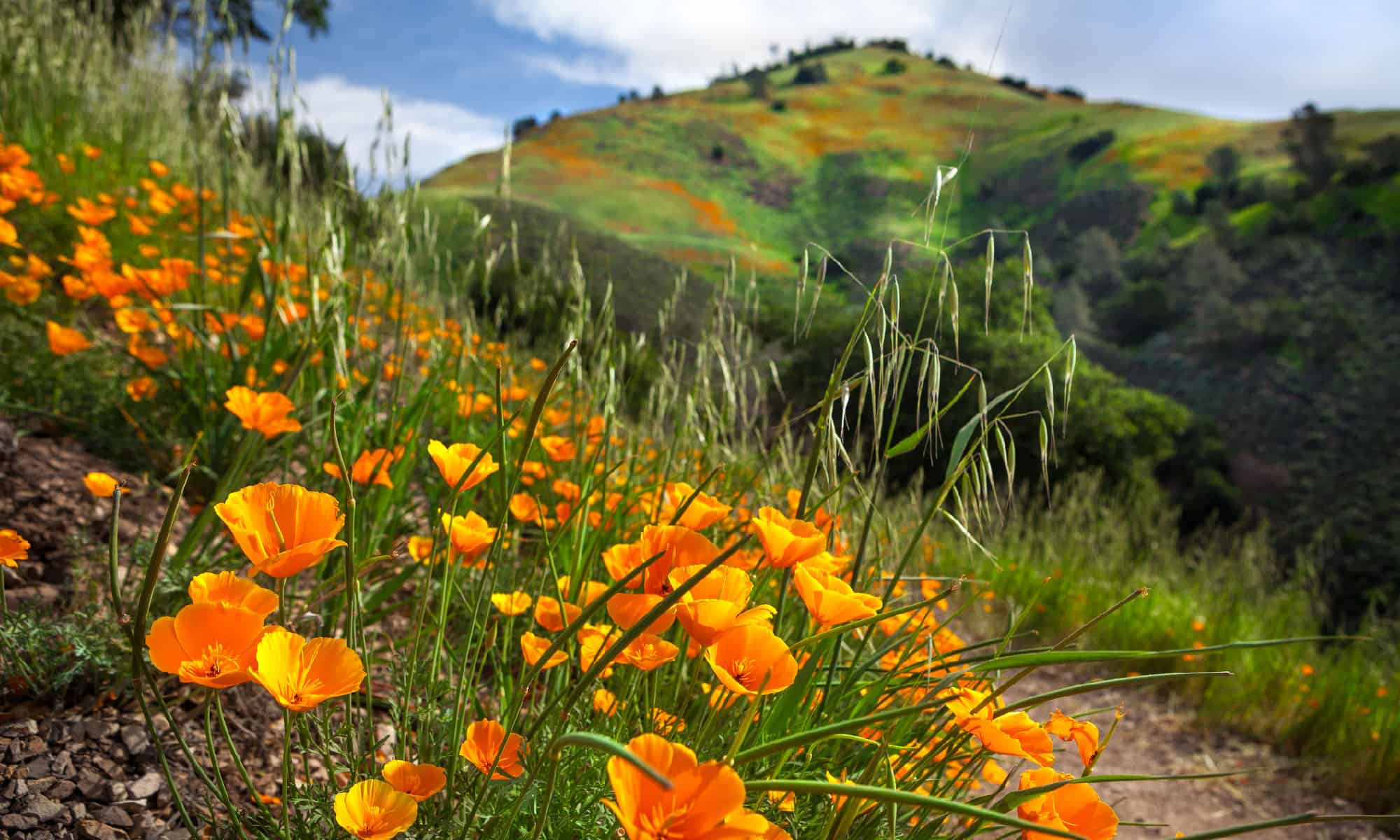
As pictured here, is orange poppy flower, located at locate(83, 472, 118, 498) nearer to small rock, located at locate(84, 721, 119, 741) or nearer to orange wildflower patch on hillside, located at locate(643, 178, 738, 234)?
small rock, located at locate(84, 721, 119, 741)

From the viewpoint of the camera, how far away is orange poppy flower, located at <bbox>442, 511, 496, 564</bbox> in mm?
979

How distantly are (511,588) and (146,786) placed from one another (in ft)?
2.31

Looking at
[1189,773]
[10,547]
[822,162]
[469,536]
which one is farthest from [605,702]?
[822,162]

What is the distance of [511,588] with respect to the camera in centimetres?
174

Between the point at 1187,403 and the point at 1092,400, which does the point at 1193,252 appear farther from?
the point at 1092,400

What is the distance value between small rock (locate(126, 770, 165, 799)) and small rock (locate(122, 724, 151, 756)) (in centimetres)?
7

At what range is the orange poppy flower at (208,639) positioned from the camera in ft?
2.37

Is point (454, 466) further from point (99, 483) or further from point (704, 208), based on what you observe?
point (704, 208)

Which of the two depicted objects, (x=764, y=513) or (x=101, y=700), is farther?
(x=101, y=700)

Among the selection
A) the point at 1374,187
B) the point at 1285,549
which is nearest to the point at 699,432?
the point at 1285,549

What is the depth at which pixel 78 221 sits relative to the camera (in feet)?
10.5

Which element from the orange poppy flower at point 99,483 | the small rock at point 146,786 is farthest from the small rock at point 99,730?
the orange poppy flower at point 99,483

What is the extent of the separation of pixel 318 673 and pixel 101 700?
980 mm

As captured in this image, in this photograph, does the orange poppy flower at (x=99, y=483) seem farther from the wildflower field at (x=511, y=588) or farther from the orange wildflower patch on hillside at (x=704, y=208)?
the orange wildflower patch on hillside at (x=704, y=208)
